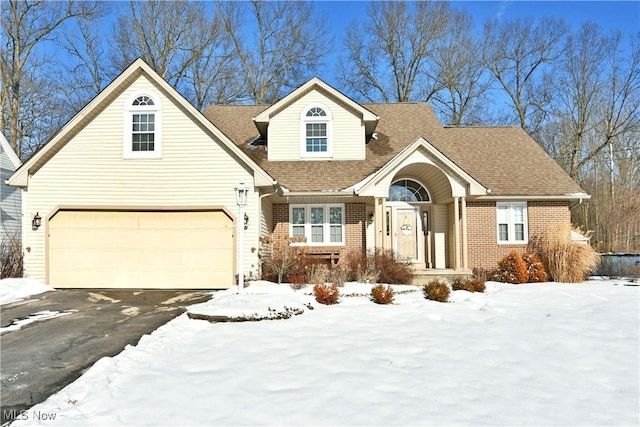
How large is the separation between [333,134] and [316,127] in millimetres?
723

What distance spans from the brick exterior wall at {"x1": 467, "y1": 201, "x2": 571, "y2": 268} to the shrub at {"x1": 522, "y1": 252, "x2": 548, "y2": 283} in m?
0.96

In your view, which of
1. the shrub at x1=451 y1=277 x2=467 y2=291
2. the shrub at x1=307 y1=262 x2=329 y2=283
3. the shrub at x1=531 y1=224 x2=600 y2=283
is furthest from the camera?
the shrub at x1=531 y1=224 x2=600 y2=283

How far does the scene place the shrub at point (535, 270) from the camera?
13875mm

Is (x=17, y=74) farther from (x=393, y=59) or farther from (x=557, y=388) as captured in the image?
(x=557, y=388)

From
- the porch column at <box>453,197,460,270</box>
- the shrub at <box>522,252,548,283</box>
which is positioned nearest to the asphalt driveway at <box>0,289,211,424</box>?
the porch column at <box>453,197,460,270</box>

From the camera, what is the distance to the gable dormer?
1548cm

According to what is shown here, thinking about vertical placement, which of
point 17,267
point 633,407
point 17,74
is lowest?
point 633,407

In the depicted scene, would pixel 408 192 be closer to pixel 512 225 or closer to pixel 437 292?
pixel 512 225

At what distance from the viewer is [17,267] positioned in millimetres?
12430

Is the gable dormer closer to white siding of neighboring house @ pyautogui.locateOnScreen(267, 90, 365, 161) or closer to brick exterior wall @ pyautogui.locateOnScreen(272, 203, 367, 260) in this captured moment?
white siding of neighboring house @ pyautogui.locateOnScreen(267, 90, 365, 161)

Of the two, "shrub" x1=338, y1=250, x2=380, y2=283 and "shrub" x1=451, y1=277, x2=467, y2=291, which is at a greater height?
"shrub" x1=338, y1=250, x2=380, y2=283

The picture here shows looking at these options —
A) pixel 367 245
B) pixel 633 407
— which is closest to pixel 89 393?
pixel 633 407

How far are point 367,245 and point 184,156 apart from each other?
22.6ft

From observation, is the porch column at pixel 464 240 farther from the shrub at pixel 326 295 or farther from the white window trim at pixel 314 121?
the shrub at pixel 326 295
